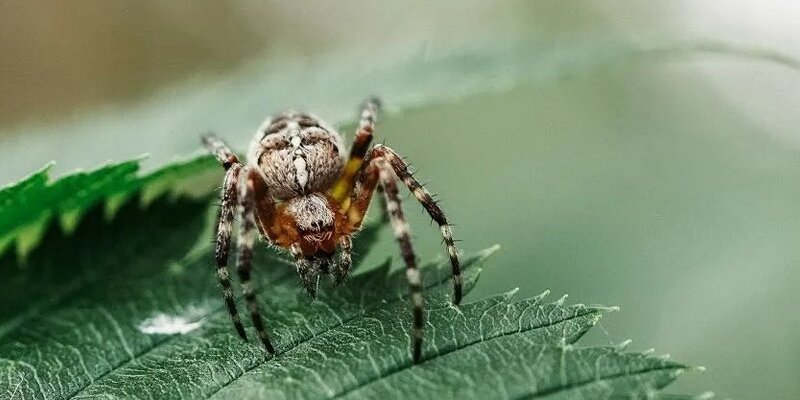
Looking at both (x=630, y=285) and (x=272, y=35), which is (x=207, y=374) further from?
(x=272, y=35)

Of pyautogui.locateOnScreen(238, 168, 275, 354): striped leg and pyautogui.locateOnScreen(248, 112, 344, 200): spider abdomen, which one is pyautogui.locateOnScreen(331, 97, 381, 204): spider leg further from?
pyautogui.locateOnScreen(238, 168, 275, 354): striped leg

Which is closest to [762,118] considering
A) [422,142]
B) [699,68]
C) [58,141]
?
[699,68]

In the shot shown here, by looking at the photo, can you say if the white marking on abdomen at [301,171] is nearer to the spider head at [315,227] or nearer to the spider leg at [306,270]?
the spider head at [315,227]

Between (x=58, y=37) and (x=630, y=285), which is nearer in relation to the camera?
(x=630, y=285)

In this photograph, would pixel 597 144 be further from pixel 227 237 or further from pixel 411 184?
pixel 227 237

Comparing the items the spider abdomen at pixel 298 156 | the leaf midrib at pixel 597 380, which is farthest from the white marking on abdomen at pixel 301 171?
the leaf midrib at pixel 597 380

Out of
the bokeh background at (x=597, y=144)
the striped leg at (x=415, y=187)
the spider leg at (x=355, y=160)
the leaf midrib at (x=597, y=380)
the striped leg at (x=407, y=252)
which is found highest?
the bokeh background at (x=597, y=144)

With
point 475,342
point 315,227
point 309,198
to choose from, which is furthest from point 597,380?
point 309,198

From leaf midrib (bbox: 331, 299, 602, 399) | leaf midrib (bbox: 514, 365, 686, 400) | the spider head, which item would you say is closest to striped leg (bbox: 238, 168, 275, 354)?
the spider head
